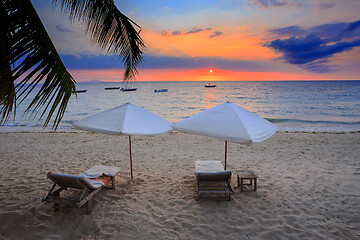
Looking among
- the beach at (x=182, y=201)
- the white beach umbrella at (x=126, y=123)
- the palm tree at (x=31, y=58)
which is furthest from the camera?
the white beach umbrella at (x=126, y=123)

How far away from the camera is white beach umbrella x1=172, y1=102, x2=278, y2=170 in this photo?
3.43 meters

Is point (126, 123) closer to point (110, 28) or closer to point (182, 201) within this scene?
point (110, 28)

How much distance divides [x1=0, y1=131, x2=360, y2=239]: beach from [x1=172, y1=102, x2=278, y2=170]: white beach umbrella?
141 cm

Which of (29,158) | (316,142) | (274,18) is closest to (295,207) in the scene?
(316,142)

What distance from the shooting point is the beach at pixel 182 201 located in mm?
3236

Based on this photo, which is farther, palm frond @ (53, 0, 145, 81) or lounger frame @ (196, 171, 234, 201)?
lounger frame @ (196, 171, 234, 201)

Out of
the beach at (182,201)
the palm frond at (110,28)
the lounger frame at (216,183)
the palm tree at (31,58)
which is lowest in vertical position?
the beach at (182,201)

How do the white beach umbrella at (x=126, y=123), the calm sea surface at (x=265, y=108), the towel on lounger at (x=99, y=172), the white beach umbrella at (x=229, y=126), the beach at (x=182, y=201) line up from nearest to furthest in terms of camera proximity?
1. the beach at (x=182, y=201)
2. the white beach umbrella at (x=229, y=126)
3. the white beach umbrella at (x=126, y=123)
4. the towel on lounger at (x=99, y=172)
5. the calm sea surface at (x=265, y=108)

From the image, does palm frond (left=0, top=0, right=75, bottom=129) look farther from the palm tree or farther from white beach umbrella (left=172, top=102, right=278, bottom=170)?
white beach umbrella (left=172, top=102, right=278, bottom=170)

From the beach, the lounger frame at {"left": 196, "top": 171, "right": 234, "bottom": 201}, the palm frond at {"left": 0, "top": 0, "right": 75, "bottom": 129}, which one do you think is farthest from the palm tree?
the lounger frame at {"left": 196, "top": 171, "right": 234, "bottom": 201}

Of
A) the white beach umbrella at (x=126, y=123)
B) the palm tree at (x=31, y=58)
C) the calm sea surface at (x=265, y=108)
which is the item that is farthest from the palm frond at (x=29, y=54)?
the calm sea surface at (x=265, y=108)

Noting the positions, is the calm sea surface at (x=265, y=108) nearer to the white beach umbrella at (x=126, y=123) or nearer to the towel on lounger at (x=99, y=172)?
the white beach umbrella at (x=126, y=123)

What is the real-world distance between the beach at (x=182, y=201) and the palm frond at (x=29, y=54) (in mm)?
2104

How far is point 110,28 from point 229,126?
8.96 ft
